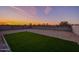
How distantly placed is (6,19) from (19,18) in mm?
184

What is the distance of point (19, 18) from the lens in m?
2.49

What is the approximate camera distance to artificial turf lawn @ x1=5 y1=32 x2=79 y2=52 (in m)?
2.45

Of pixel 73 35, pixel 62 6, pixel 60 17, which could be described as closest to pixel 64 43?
pixel 73 35

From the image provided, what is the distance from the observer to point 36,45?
2.46 m

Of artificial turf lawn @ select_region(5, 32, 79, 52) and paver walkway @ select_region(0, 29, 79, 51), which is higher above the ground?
paver walkway @ select_region(0, 29, 79, 51)

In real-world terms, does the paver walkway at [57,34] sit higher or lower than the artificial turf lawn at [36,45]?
higher

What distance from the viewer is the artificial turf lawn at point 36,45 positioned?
2.45m

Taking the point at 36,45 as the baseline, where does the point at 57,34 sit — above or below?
above
